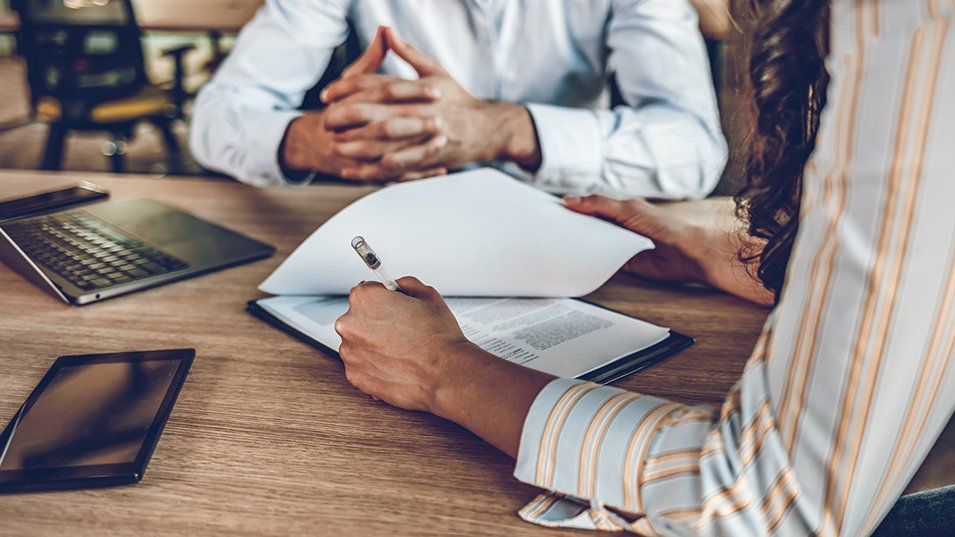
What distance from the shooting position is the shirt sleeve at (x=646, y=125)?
3.93ft

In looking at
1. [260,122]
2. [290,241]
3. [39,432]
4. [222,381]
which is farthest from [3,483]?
[260,122]

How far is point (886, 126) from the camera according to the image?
356 mm

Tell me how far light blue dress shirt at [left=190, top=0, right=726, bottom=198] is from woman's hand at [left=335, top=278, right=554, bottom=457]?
616 millimetres

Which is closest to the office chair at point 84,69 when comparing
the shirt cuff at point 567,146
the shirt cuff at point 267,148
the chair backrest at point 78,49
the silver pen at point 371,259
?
the chair backrest at point 78,49

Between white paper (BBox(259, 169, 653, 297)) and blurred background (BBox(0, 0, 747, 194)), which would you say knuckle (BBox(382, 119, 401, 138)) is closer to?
white paper (BBox(259, 169, 653, 297))

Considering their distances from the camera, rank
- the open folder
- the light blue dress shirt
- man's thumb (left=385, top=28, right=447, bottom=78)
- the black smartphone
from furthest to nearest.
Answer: the light blue dress shirt < man's thumb (left=385, top=28, right=447, bottom=78) < the black smartphone < the open folder

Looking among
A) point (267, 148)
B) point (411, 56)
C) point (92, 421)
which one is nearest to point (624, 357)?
point (92, 421)

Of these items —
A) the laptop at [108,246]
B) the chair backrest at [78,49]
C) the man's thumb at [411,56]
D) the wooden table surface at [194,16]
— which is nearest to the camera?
the laptop at [108,246]

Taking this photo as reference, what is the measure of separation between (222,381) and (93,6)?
3.14 meters

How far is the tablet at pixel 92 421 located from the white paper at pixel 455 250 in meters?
0.16

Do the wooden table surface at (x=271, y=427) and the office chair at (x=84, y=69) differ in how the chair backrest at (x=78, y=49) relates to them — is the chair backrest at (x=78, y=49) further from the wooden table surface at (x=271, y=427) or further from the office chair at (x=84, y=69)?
the wooden table surface at (x=271, y=427)

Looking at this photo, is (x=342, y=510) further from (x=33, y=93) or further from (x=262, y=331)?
(x=33, y=93)

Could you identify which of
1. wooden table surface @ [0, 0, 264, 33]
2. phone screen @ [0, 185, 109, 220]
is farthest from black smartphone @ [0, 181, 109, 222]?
wooden table surface @ [0, 0, 264, 33]

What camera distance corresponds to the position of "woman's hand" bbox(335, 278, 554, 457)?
1.69 feet
